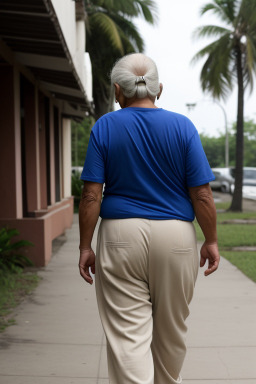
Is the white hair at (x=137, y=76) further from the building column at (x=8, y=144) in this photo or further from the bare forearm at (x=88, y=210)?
the building column at (x=8, y=144)

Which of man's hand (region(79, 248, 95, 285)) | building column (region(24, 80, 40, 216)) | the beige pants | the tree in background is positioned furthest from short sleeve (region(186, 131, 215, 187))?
the tree in background

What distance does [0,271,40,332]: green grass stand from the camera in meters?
6.78

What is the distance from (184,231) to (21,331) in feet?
10.5

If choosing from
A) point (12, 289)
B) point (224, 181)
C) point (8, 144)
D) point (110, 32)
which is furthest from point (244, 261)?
point (224, 181)

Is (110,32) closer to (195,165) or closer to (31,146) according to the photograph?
(31,146)

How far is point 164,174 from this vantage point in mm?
3379

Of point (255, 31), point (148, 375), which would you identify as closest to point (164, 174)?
point (148, 375)

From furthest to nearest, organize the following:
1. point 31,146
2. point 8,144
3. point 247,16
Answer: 1. point 247,16
2. point 31,146
3. point 8,144

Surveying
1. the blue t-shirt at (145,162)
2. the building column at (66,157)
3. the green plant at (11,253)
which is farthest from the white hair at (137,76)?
the building column at (66,157)

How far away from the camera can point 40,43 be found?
8.70 metres

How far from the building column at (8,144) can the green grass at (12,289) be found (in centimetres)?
109

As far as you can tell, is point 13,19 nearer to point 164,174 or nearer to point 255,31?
point 164,174

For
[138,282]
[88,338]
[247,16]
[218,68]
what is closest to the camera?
[138,282]

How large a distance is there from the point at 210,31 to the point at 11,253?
17.9 meters
